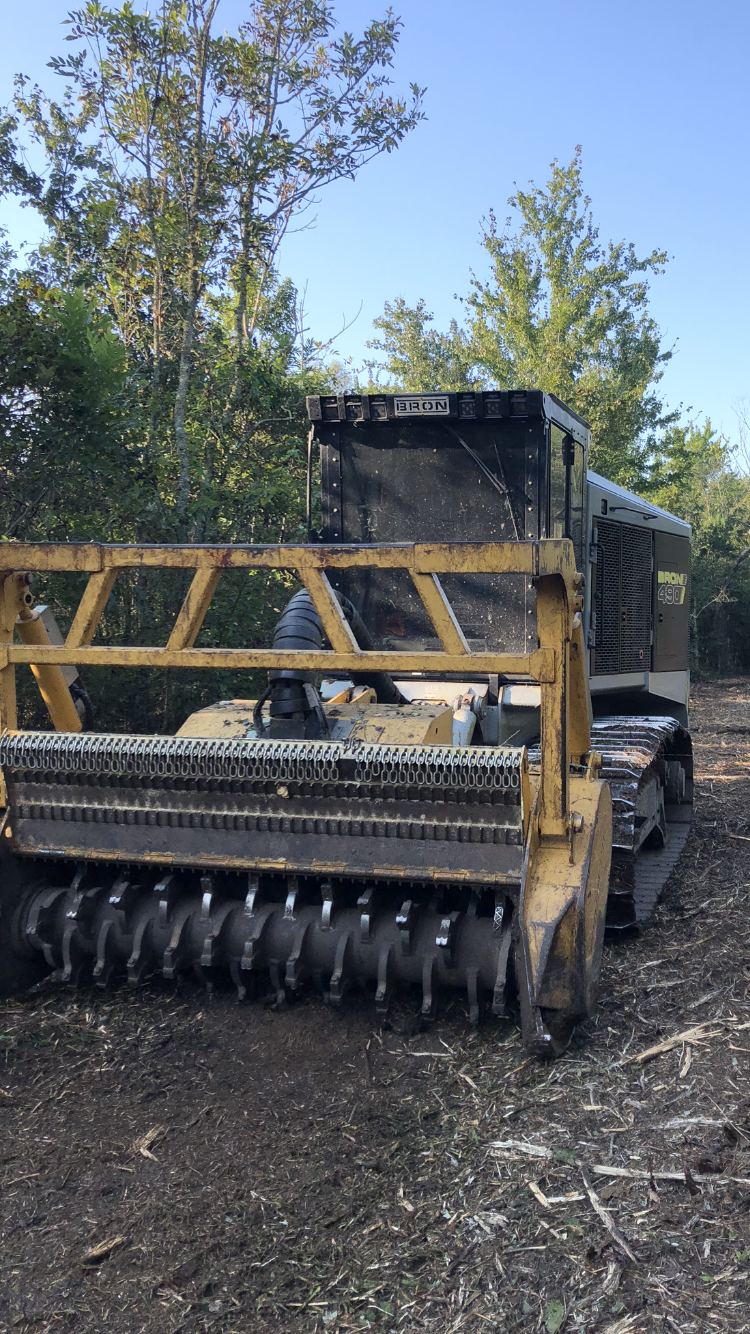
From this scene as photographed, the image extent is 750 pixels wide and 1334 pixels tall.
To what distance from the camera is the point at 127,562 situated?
11.8ft

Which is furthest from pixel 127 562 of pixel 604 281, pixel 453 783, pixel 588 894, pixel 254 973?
pixel 604 281

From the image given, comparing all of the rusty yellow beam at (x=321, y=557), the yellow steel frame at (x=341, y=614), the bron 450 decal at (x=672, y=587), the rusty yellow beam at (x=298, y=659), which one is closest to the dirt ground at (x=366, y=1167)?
the yellow steel frame at (x=341, y=614)

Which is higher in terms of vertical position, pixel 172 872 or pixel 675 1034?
pixel 172 872

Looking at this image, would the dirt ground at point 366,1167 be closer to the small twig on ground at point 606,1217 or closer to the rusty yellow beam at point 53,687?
the small twig on ground at point 606,1217

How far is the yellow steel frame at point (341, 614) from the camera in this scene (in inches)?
131

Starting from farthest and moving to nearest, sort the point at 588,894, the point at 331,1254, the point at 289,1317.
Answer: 1. the point at 588,894
2. the point at 331,1254
3. the point at 289,1317

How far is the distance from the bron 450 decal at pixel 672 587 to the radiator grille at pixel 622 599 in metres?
0.33

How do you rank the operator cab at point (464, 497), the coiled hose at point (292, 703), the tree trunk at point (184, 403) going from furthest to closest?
the tree trunk at point (184, 403), the operator cab at point (464, 497), the coiled hose at point (292, 703)

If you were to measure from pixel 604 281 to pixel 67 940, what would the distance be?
24.3 meters

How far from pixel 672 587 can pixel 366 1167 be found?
6026 millimetres

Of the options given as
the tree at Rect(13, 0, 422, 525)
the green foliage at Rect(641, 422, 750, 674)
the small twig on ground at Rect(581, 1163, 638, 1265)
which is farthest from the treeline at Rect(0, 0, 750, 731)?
the green foliage at Rect(641, 422, 750, 674)

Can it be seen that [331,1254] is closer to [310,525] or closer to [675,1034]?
[675,1034]

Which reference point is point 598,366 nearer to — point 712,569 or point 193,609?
point 712,569

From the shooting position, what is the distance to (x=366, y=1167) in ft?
9.43
